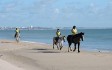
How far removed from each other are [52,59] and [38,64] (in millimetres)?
2349

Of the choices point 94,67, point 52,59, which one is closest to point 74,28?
point 52,59

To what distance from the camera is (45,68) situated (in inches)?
810

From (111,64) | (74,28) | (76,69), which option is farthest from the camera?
(74,28)

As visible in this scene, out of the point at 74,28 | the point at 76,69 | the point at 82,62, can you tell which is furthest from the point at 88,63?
the point at 74,28

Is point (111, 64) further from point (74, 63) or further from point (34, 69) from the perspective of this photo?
point (34, 69)

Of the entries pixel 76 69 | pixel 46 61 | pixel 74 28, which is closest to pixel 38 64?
pixel 46 61

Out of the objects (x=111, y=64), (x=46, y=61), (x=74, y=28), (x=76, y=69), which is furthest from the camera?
(x=74, y=28)

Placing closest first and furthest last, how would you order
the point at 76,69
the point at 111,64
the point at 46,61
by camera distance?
the point at 76,69 < the point at 111,64 < the point at 46,61

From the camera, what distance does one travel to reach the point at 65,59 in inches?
968

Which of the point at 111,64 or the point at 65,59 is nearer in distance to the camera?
the point at 111,64

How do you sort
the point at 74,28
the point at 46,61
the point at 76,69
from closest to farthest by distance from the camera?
the point at 76,69 → the point at 46,61 → the point at 74,28

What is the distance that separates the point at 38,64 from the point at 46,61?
4.76 feet

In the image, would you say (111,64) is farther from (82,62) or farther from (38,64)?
(38,64)

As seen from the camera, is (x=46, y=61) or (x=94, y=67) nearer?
(x=94, y=67)
